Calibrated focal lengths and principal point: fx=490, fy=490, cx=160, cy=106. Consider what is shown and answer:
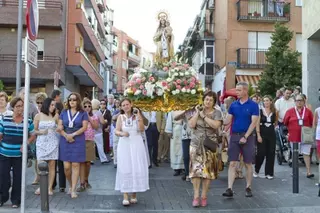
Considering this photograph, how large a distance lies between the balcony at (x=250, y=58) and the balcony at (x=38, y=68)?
1244cm

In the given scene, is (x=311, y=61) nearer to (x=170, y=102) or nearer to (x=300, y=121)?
(x=300, y=121)

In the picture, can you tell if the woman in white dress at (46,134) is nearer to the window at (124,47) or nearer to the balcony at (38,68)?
the balcony at (38,68)

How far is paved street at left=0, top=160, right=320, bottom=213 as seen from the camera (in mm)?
8117

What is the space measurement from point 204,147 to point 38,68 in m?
25.0

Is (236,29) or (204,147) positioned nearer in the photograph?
(204,147)

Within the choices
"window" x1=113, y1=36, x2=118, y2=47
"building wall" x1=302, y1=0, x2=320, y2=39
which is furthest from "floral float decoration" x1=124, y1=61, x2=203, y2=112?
"window" x1=113, y1=36, x2=118, y2=47

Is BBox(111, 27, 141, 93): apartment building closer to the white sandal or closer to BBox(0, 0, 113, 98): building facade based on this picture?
BBox(0, 0, 113, 98): building facade

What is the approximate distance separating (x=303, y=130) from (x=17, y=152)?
6.83 meters

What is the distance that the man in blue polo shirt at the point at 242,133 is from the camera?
29.6ft

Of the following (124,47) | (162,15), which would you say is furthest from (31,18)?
(124,47)

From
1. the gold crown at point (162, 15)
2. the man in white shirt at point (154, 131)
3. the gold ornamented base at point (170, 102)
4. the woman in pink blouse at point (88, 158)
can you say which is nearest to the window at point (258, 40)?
the gold crown at point (162, 15)

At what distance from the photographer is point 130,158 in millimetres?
8578

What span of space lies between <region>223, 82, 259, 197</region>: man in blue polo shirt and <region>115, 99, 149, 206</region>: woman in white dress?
1.63 m

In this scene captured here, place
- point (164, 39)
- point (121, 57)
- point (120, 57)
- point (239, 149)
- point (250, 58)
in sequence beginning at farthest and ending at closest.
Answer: point (121, 57) → point (120, 57) → point (250, 58) → point (164, 39) → point (239, 149)
